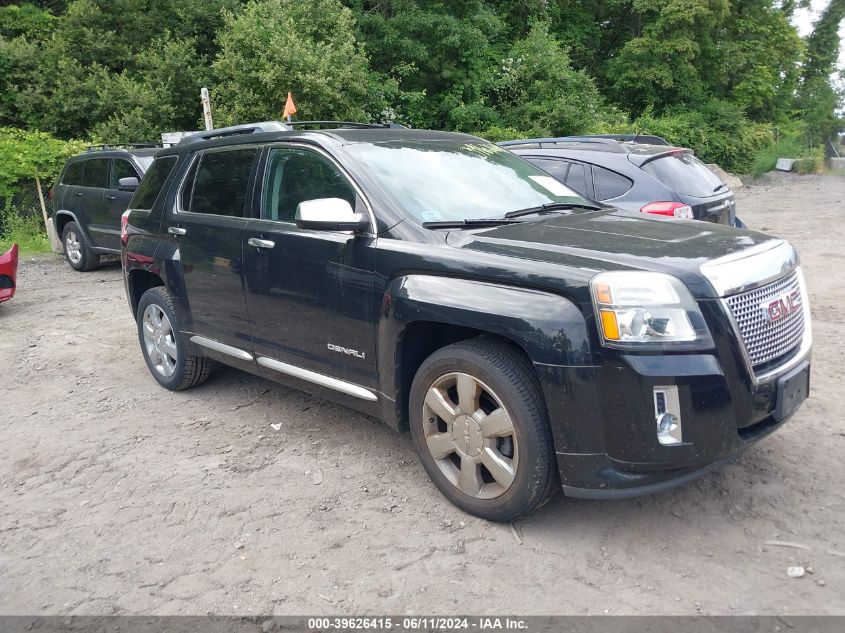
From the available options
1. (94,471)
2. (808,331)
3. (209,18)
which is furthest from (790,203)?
(94,471)

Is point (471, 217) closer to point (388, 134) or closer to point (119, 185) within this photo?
point (388, 134)

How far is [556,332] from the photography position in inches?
120

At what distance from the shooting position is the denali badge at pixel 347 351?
12.9ft

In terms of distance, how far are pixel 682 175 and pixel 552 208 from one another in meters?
3.39

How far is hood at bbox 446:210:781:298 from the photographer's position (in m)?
3.08

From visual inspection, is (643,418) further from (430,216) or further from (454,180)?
(454,180)

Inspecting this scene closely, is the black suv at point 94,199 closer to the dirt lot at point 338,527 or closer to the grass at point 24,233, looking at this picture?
the grass at point 24,233

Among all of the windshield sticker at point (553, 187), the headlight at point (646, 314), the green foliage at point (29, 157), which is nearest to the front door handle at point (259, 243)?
the windshield sticker at point (553, 187)

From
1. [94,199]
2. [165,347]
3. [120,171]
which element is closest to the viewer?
[165,347]

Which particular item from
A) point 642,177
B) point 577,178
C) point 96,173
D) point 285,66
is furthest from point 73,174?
point 642,177

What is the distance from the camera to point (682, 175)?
7.10m

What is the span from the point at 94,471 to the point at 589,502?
111 inches

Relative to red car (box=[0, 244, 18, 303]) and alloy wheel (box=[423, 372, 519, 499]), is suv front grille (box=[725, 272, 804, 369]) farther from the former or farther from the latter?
red car (box=[0, 244, 18, 303])

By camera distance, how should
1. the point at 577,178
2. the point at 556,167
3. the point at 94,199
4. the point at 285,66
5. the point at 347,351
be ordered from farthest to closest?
the point at 285,66, the point at 94,199, the point at 556,167, the point at 577,178, the point at 347,351
